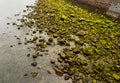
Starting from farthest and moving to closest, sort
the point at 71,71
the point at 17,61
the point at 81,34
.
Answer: the point at 81,34 < the point at 17,61 < the point at 71,71

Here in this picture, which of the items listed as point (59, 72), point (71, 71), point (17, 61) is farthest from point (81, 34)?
point (17, 61)

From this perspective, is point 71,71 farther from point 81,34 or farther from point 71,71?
point 81,34

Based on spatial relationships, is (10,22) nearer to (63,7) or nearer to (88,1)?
(63,7)

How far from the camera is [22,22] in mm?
12688

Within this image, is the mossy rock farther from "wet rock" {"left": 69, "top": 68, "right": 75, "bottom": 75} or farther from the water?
the water

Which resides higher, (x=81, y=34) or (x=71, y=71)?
(x=81, y=34)

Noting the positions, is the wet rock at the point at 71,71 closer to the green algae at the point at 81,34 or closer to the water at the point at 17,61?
the green algae at the point at 81,34

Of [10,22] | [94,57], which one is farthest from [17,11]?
[94,57]

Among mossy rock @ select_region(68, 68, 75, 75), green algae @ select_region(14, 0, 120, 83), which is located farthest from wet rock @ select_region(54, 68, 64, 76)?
mossy rock @ select_region(68, 68, 75, 75)

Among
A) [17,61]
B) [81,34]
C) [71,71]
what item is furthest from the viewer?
[81,34]

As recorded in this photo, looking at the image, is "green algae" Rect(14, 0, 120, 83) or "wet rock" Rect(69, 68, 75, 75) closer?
"wet rock" Rect(69, 68, 75, 75)

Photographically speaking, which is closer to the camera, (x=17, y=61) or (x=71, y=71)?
(x=71, y=71)

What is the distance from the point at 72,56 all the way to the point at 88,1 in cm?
875

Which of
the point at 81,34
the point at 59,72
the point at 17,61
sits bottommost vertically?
the point at 59,72
